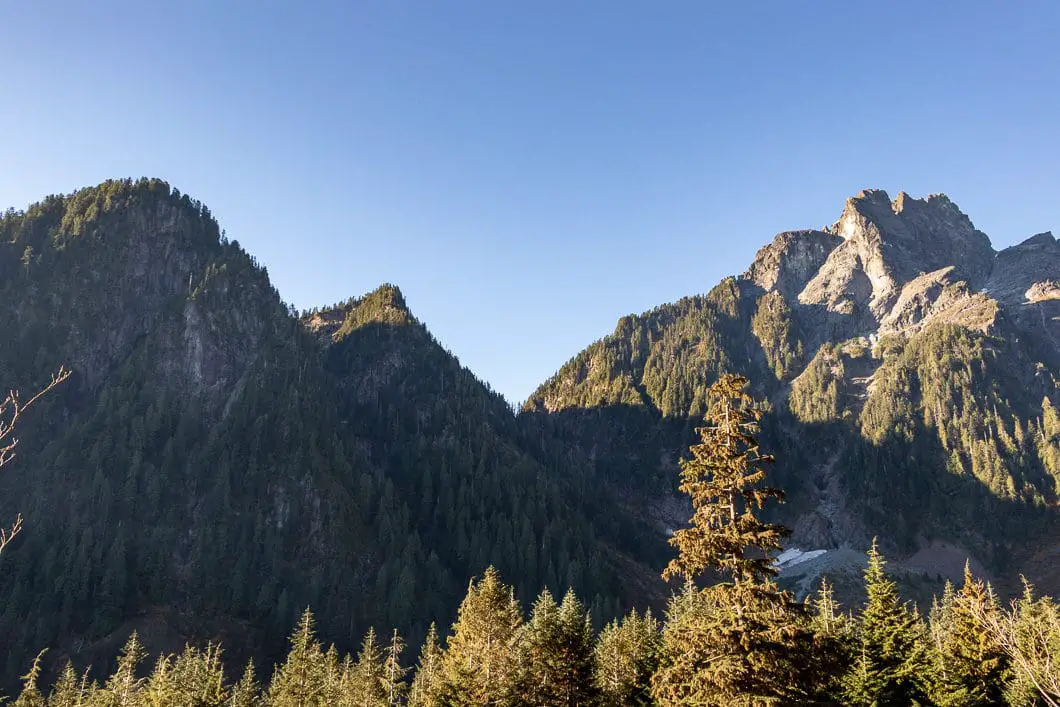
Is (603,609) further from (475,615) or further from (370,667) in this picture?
(475,615)

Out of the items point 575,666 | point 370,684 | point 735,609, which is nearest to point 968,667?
point 575,666

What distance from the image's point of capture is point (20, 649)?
108938 millimetres

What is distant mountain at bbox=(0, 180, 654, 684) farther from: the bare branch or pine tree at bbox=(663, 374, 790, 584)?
the bare branch

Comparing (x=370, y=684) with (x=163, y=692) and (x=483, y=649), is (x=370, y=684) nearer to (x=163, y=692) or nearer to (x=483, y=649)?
(x=483, y=649)

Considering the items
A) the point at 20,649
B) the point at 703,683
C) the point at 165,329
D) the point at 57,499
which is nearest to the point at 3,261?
the point at 165,329

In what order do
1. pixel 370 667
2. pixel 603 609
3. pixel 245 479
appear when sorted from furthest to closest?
pixel 245 479 < pixel 603 609 < pixel 370 667

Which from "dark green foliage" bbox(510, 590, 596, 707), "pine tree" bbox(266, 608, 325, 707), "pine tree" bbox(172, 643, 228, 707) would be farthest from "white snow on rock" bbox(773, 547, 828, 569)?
"pine tree" bbox(172, 643, 228, 707)

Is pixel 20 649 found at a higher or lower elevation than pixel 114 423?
lower

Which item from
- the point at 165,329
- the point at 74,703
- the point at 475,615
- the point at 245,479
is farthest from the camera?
the point at 165,329

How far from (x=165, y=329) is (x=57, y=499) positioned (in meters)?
57.0

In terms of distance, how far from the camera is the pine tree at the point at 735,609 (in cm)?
1995

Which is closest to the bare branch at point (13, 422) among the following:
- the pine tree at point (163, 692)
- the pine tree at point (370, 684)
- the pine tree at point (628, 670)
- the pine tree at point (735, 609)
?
the pine tree at point (735, 609)

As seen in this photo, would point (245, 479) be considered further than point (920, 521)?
No

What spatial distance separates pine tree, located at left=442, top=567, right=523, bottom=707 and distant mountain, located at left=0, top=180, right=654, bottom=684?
92583 mm
